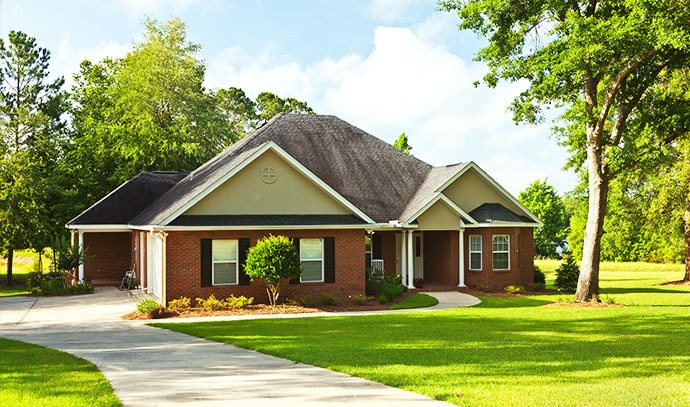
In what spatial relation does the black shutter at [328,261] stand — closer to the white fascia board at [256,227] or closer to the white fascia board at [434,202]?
the white fascia board at [256,227]

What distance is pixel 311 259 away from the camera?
992 inches

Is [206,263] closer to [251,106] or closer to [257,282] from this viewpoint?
[257,282]

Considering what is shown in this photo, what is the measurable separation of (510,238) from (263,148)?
1263cm

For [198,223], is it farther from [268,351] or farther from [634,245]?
[634,245]

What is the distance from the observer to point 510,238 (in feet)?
102

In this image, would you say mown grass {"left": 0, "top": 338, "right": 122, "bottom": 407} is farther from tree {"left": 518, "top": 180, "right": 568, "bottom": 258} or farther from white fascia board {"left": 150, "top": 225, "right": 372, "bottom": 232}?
tree {"left": 518, "top": 180, "right": 568, "bottom": 258}

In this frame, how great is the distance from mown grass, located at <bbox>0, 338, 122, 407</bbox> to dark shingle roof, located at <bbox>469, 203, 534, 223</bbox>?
20326mm

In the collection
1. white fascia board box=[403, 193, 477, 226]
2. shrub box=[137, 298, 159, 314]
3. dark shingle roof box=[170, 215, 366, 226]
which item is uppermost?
white fascia board box=[403, 193, 477, 226]

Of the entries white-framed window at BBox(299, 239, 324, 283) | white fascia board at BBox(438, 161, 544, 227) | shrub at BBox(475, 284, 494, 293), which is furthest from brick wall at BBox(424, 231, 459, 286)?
white-framed window at BBox(299, 239, 324, 283)

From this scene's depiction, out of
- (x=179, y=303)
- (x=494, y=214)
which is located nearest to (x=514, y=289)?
(x=494, y=214)

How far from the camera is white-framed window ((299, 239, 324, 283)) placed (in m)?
25.1

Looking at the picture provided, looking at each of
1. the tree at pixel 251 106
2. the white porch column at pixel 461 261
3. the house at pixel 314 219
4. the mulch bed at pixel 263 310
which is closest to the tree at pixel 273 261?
the mulch bed at pixel 263 310

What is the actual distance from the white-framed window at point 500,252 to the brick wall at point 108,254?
17289 mm

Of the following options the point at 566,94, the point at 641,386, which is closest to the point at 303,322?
the point at 641,386
